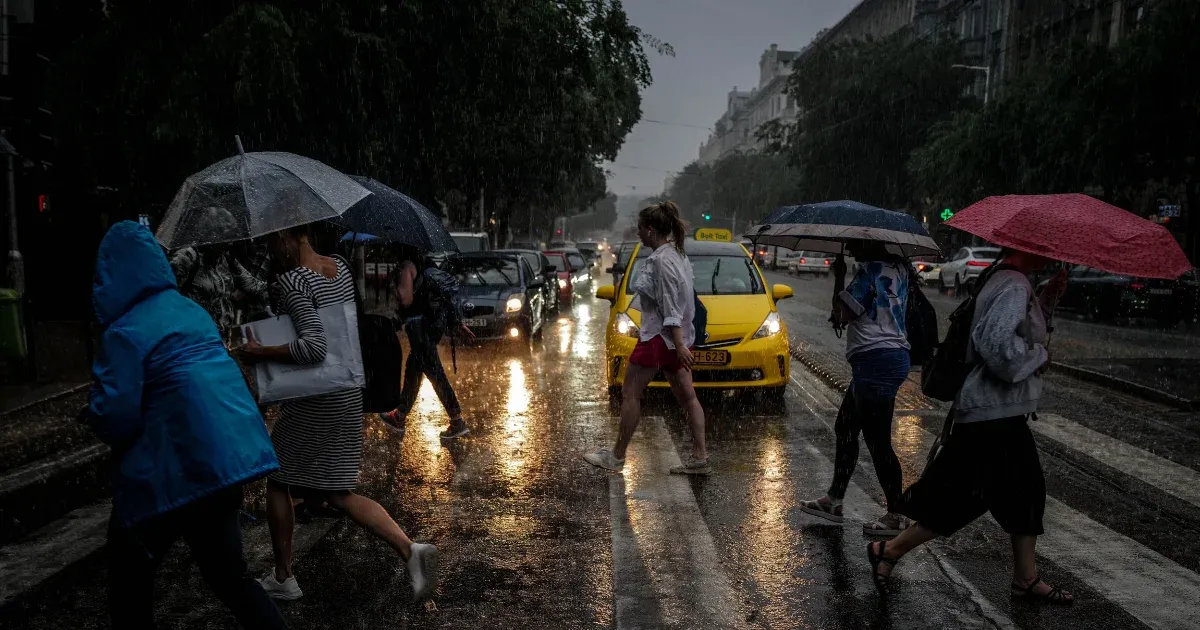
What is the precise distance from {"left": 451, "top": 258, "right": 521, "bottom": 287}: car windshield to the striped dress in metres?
11.2

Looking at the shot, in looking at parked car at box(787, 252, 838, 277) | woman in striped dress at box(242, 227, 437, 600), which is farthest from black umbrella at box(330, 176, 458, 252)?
parked car at box(787, 252, 838, 277)

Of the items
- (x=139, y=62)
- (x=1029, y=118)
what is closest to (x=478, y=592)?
(x=139, y=62)

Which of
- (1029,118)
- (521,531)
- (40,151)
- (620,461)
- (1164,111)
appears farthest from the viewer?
(1029,118)

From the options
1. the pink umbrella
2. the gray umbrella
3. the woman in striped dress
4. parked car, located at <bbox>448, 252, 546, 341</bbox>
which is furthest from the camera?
parked car, located at <bbox>448, 252, 546, 341</bbox>

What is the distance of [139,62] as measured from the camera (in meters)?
13.3

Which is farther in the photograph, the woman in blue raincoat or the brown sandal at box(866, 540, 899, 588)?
the brown sandal at box(866, 540, 899, 588)

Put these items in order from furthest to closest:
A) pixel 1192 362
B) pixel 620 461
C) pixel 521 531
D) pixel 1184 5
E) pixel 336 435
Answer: pixel 1184 5, pixel 1192 362, pixel 620 461, pixel 521 531, pixel 336 435

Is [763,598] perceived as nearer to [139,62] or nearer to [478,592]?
[478,592]

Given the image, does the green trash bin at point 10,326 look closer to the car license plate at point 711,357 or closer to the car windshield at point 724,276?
the car windshield at point 724,276

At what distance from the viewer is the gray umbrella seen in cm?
435

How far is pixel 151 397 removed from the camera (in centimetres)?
302

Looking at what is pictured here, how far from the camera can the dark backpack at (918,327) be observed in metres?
5.27

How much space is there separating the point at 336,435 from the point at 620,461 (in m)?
2.72

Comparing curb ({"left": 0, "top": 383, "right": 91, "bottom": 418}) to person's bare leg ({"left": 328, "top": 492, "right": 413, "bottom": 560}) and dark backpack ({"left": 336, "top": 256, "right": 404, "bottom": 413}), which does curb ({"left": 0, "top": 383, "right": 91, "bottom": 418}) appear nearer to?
dark backpack ({"left": 336, "top": 256, "right": 404, "bottom": 413})
